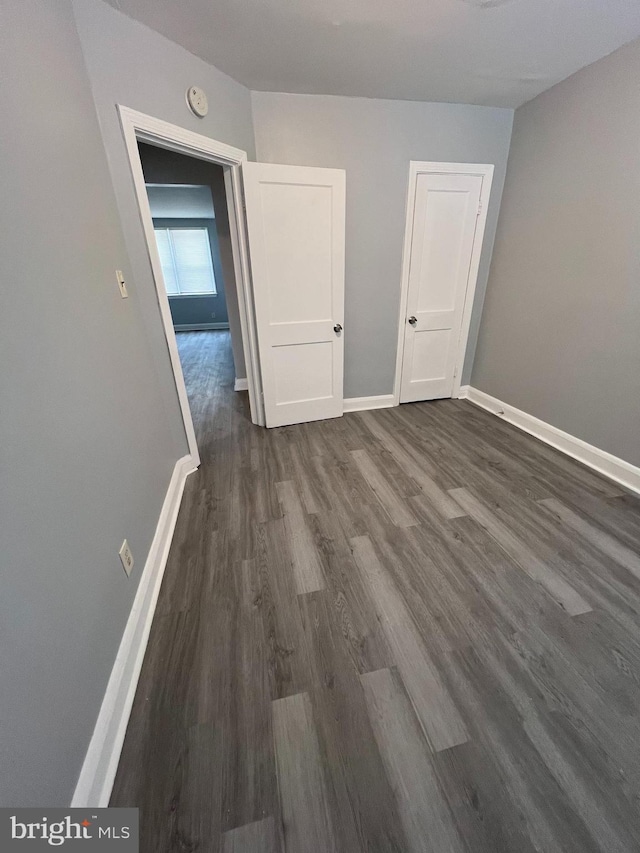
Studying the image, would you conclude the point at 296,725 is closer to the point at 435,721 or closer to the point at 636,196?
the point at 435,721

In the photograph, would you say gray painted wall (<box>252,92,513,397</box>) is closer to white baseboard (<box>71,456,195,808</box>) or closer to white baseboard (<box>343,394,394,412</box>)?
white baseboard (<box>343,394,394,412</box>)

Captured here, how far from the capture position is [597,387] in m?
2.35

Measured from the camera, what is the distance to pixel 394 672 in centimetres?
123

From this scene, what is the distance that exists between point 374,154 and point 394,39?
806 mm

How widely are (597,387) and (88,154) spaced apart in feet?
10.8

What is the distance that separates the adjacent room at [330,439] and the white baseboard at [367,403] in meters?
0.09

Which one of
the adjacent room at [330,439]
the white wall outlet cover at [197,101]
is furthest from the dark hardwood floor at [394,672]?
the white wall outlet cover at [197,101]

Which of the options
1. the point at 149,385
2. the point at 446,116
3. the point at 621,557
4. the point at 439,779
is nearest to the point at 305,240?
the point at 446,116

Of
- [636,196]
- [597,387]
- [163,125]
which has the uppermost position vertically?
Result: [163,125]

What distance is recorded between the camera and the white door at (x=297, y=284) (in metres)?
2.43

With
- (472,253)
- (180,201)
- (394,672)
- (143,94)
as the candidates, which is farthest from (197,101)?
(180,201)

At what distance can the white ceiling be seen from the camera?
5.14 feet

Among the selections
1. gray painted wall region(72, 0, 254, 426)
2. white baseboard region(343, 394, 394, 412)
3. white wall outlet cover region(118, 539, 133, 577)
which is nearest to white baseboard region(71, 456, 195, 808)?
white wall outlet cover region(118, 539, 133, 577)

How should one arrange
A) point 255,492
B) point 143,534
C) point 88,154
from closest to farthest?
point 88,154, point 143,534, point 255,492
